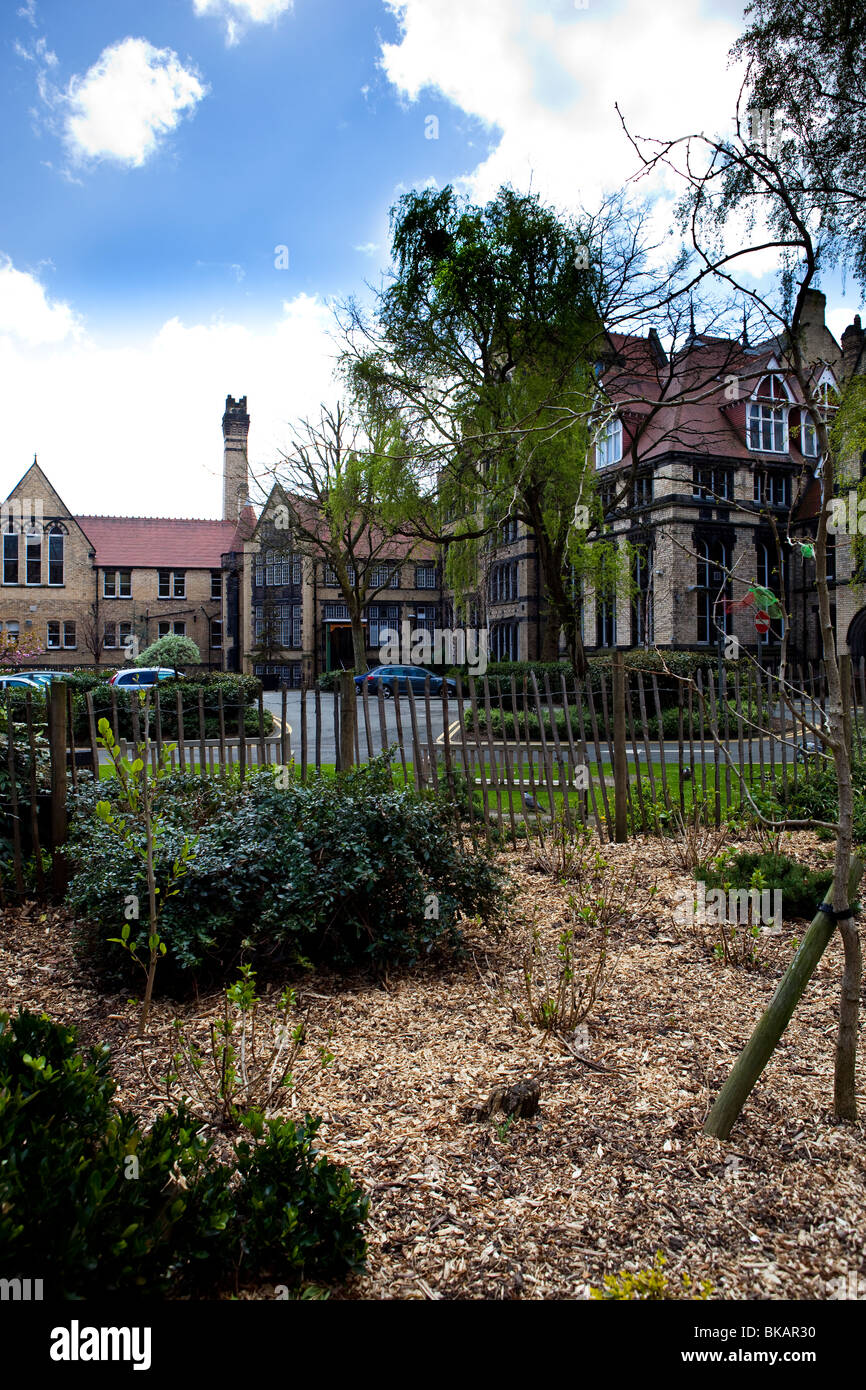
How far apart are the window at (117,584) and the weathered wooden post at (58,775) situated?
149 ft

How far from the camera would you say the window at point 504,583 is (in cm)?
4106

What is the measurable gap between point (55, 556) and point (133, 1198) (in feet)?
168

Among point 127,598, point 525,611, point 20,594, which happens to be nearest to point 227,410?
point 127,598

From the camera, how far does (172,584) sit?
49.5 metres

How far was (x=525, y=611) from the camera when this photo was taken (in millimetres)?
39688

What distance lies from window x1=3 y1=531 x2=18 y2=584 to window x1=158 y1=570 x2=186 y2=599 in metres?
8.03

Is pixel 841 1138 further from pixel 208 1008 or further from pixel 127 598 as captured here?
pixel 127 598

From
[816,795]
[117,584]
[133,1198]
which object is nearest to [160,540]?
[117,584]

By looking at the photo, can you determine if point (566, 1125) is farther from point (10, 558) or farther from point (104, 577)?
point (10, 558)

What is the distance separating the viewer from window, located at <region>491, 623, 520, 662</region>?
40.6 meters

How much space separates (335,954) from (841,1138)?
272 centimetres

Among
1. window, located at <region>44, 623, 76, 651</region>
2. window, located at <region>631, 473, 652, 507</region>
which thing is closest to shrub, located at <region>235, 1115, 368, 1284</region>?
window, located at <region>631, 473, 652, 507</region>

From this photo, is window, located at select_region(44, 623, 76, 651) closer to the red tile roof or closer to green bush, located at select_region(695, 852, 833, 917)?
the red tile roof
